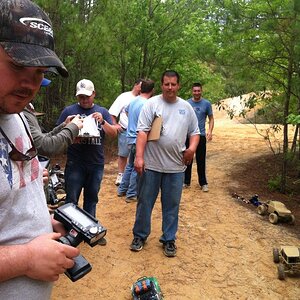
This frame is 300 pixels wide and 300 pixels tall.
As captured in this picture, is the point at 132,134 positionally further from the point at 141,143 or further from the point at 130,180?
the point at 141,143

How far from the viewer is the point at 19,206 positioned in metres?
1.10

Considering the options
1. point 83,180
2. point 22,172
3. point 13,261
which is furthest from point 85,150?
point 13,261

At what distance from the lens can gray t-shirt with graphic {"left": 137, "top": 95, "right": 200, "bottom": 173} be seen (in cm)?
385

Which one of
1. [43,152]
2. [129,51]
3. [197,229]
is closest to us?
[43,152]

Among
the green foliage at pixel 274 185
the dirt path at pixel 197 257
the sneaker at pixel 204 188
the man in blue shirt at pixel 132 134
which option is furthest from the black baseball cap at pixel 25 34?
the green foliage at pixel 274 185

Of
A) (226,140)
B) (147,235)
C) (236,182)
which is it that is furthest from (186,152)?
(226,140)

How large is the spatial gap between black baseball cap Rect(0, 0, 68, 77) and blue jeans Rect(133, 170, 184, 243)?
2.92 meters

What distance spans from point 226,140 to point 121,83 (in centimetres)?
461

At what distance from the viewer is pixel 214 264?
3.94 meters

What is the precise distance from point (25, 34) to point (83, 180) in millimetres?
3048

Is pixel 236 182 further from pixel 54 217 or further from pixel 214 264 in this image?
pixel 54 217

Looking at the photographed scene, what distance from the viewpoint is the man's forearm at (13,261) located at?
103 cm

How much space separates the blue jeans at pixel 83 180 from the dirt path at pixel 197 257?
66 cm

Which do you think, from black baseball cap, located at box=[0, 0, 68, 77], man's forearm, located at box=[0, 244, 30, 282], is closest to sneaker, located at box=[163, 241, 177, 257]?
man's forearm, located at box=[0, 244, 30, 282]
